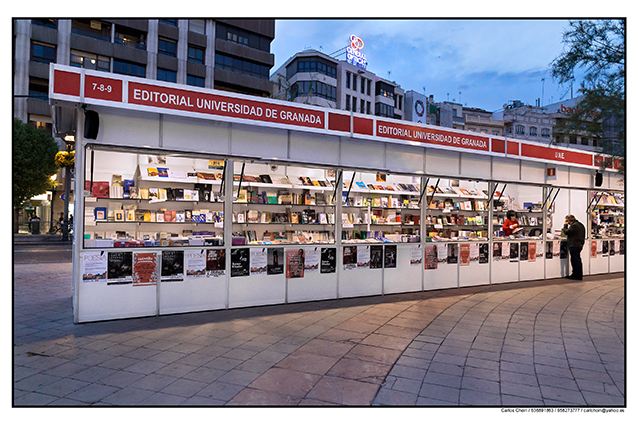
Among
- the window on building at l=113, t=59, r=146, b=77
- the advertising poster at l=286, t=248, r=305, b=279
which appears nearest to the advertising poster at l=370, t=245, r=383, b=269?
the advertising poster at l=286, t=248, r=305, b=279

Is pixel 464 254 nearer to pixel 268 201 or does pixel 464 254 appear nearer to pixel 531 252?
pixel 531 252

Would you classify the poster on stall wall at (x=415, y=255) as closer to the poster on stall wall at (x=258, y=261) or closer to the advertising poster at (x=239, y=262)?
the poster on stall wall at (x=258, y=261)

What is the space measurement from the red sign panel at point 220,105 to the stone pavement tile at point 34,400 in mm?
3795

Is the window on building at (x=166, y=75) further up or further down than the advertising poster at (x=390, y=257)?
further up

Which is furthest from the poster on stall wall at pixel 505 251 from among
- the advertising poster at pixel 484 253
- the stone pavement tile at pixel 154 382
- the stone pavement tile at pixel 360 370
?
the stone pavement tile at pixel 154 382

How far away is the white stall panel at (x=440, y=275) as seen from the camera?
8.46 meters

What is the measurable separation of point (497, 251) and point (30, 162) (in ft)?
80.9

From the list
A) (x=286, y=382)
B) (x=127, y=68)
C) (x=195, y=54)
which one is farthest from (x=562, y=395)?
(x=195, y=54)

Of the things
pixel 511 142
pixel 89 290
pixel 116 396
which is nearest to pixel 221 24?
pixel 511 142

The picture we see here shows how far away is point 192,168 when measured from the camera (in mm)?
6891

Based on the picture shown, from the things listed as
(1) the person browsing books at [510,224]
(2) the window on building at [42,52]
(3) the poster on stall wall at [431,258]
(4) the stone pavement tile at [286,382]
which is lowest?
(4) the stone pavement tile at [286,382]

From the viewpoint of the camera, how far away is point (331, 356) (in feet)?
14.4

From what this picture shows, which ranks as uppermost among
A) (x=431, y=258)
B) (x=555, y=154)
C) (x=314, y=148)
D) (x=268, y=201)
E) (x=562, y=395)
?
(x=555, y=154)

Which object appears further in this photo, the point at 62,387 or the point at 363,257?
the point at 363,257
